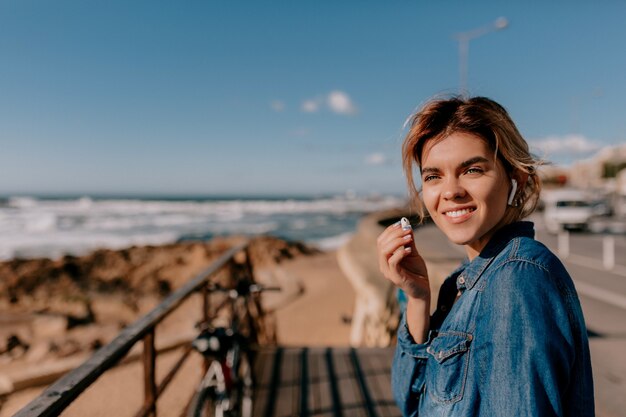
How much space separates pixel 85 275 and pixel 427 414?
15251mm

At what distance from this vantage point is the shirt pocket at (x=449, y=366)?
1045 millimetres

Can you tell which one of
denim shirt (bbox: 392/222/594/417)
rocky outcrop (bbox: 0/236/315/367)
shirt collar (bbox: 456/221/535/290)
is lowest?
rocky outcrop (bbox: 0/236/315/367)

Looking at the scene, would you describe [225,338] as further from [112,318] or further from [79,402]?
[112,318]

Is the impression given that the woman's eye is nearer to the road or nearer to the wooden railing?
the wooden railing

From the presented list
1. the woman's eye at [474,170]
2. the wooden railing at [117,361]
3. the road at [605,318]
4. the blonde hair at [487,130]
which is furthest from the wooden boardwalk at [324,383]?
the woman's eye at [474,170]

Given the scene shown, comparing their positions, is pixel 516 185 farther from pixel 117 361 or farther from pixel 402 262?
pixel 117 361

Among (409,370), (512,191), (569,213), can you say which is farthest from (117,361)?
(569,213)

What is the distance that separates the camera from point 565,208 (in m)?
19.4

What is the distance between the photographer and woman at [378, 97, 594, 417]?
904mm

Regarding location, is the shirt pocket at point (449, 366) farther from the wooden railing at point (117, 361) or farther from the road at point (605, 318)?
the road at point (605, 318)

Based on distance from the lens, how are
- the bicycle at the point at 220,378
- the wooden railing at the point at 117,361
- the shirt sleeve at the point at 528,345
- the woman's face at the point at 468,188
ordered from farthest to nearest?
the bicycle at the point at 220,378
the wooden railing at the point at 117,361
the woman's face at the point at 468,188
the shirt sleeve at the point at 528,345

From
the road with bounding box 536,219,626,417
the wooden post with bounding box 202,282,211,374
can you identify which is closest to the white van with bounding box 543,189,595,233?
the road with bounding box 536,219,626,417

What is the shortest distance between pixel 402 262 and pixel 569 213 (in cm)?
2069

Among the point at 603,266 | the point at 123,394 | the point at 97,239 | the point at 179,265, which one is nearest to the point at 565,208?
the point at 603,266
